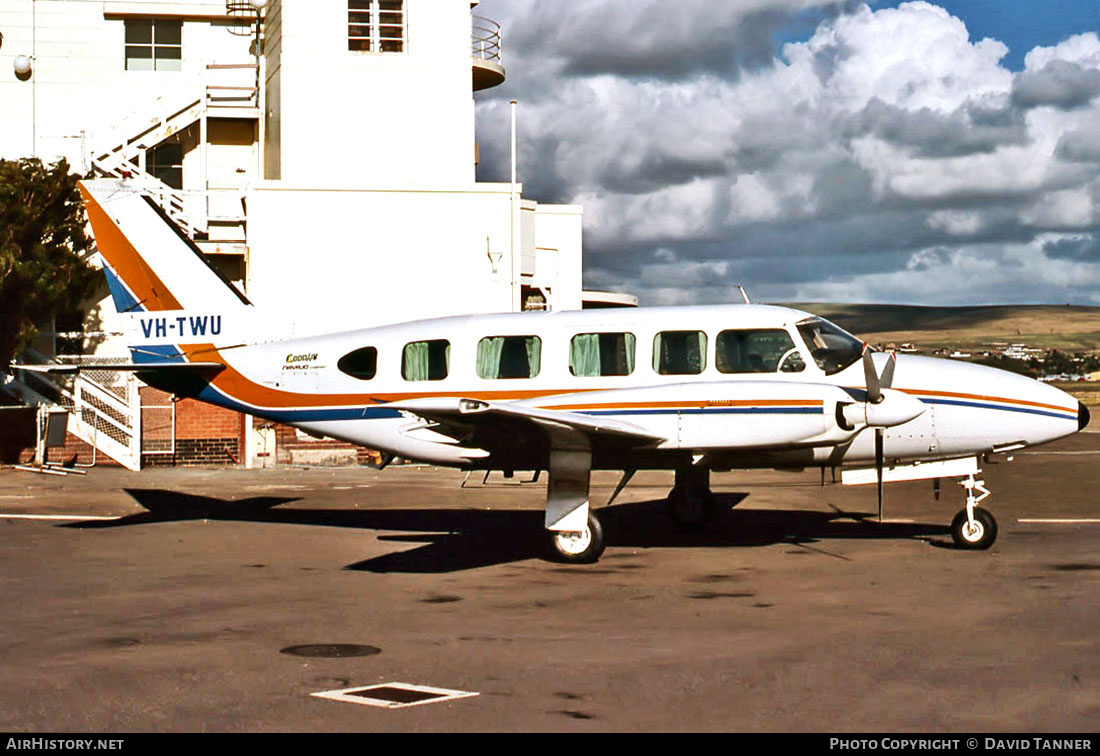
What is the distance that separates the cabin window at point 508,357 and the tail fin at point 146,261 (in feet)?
14.8

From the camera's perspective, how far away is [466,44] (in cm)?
3556

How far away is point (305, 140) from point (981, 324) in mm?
110705

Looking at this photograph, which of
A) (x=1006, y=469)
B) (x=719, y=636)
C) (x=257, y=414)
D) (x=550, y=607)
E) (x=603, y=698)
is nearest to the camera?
(x=603, y=698)

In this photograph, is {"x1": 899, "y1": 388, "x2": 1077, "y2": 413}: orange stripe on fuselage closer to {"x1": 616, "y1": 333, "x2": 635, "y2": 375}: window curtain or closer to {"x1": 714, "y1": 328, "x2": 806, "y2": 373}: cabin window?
{"x1": 714, "y1": 328, "x2": 806, "y2": 373}: cabin window

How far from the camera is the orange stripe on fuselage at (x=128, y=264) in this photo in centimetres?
2002

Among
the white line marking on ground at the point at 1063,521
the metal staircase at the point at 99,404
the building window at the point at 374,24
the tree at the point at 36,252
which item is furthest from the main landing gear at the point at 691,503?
the building window at the point at 374,24

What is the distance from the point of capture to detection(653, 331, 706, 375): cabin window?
54.3ft

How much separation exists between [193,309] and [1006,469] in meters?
19.1

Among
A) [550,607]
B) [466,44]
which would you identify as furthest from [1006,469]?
[550,607]

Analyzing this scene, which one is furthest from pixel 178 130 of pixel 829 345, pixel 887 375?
pixel 887 375

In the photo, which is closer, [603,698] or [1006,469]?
[603,698]

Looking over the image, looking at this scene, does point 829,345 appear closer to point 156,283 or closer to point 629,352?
point 629,352

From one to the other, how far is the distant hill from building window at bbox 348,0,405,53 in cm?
7278

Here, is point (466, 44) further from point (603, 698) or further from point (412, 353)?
point (603, 698)
